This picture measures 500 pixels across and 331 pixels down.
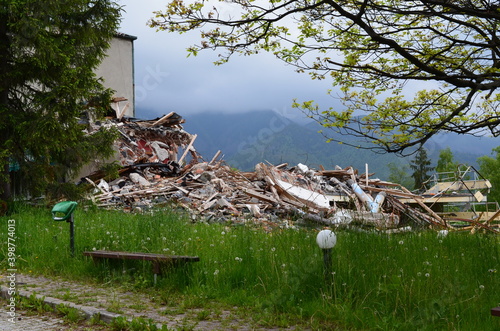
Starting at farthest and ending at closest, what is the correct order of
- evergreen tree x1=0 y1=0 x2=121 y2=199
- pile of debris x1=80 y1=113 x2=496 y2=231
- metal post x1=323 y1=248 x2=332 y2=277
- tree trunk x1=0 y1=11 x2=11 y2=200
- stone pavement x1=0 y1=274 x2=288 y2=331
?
1. pile of debris x1=80 y1=113 x2=496 y2=231
2. tree trunk x1=0 y1=11 x2=11 y2=200
3. evergreen tree x1=0 y1=0 x2=121 y2=199
4. metal post x1=323 y1=248 x2=332 y2=277
5. stone pavement x1=0 y1=274 x2=288 y2=331

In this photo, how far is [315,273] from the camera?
6.44 meters

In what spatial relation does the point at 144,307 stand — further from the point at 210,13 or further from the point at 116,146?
the point at 116,146

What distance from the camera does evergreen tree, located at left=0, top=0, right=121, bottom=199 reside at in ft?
49.6

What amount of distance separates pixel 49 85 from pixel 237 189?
754 cm

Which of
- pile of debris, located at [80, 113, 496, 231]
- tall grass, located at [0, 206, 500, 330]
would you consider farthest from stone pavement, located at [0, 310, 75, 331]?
pile of debris, located at [80, 113, 496, 231]

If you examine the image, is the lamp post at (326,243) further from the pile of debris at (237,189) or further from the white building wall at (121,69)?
the white building wall at (121,69)

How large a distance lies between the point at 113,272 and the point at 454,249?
→ 5.26m

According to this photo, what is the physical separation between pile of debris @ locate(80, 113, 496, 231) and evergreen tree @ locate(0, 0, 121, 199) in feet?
6.88

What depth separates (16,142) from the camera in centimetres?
1591

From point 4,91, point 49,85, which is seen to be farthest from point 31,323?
point 4,91

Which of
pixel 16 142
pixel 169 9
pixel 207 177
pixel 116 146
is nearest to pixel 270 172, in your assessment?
pixel 207 177

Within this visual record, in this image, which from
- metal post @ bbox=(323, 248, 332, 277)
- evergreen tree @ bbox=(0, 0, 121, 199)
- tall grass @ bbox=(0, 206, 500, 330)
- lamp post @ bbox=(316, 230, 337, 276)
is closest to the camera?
tall grass @ bbox=(0, 206, 500, 330)

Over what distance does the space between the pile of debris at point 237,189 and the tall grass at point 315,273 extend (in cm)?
618

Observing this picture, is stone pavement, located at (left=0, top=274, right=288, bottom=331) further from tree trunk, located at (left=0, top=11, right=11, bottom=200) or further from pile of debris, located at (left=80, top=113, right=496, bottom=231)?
tree trunk, located at (left=0, top=11, right=11, bottom=200)
